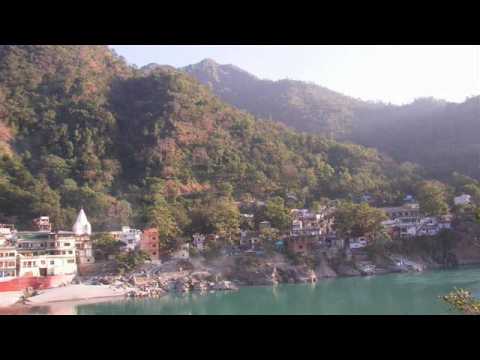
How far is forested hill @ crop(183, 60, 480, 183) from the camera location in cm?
2464

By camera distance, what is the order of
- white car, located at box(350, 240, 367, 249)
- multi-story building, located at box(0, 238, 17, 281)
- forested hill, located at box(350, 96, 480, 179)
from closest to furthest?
multi-story building, located at box(0, 238, 17, 281) < white car, located at box(350, 240, 367, 249) < forested hill, located at box(350, 96, 480, 179)

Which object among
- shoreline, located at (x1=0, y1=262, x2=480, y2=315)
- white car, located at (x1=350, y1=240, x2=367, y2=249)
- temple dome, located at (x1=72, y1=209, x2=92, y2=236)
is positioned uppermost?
temple dome, located at (x1=72, y1=209, x2=92, y2=236)

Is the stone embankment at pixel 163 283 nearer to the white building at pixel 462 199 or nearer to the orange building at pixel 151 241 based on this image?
the orange building at pixel 151 241

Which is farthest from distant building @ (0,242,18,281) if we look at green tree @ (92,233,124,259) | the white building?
the white building

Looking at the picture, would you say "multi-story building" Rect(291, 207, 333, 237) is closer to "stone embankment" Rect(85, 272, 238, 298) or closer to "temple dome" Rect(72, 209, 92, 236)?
"stone embankment" Rect(85, 272, 238, 298)

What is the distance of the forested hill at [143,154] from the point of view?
55.2ft

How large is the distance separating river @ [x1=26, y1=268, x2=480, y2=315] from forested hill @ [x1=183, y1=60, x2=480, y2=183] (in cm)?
1108

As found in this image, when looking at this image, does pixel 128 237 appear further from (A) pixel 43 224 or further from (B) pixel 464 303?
(B) pixel 464 303

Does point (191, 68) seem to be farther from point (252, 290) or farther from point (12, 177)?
point (252, 290)

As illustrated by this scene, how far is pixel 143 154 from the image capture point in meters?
21.0

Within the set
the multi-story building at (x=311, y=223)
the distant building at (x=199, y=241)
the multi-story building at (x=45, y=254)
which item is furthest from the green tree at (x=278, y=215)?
the multi-story building at (x=45, y=254)

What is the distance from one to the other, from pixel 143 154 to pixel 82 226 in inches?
249

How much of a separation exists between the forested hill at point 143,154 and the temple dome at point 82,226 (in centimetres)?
61

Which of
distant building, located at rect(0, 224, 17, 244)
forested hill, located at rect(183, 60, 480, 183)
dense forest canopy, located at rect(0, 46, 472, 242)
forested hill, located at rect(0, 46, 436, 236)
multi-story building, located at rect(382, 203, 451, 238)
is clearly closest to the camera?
distant building, located at rect(0, 224, 17, 244)
